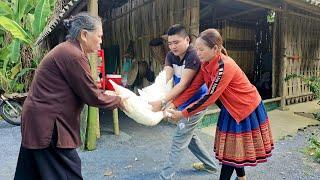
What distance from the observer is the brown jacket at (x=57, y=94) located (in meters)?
2.34

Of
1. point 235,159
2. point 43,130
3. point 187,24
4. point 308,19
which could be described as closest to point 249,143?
point 235,159

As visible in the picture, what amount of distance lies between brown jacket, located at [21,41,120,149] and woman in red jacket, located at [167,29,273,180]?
42.8 inches

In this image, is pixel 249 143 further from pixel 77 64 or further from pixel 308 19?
pixel 308 19

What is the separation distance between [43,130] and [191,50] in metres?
1.75

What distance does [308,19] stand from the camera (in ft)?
31.3

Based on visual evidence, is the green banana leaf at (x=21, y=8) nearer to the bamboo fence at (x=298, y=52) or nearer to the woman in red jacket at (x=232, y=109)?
the bamboo fence at (x=298, y=52)

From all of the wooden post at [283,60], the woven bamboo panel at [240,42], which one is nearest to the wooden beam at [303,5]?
the wooden post at [283,60]

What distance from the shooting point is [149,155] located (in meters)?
4.96

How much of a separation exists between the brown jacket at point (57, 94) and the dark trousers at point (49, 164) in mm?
92

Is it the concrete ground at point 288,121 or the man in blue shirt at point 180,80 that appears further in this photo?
the concrete ground at point 288,121

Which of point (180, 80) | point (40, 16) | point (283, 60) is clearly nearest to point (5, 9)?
point (40, 16)

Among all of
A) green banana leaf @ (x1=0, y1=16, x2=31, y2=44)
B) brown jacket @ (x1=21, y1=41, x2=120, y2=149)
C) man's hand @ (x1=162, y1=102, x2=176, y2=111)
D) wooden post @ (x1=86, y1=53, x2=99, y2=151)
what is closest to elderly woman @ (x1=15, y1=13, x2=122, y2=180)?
brown jacket @ (x1=21, y1=41, x2=120, y2=149)

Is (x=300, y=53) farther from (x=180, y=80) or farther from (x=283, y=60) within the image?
(x=180, y=80)

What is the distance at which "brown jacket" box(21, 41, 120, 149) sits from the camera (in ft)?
7.67
